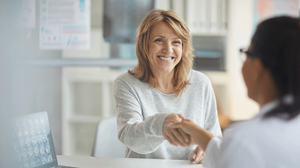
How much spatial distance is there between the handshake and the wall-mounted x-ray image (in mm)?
1305

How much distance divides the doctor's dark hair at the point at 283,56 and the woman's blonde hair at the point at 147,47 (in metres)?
0.58

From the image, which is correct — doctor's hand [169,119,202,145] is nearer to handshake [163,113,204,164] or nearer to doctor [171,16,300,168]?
handshake [163,113,204,164]

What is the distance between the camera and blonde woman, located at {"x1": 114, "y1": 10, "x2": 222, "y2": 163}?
3.51 feet

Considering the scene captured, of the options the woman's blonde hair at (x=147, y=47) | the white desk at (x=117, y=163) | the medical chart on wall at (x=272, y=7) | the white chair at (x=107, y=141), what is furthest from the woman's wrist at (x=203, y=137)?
the medical chart on wall at (x=272, y=7)

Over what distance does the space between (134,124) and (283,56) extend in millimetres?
557

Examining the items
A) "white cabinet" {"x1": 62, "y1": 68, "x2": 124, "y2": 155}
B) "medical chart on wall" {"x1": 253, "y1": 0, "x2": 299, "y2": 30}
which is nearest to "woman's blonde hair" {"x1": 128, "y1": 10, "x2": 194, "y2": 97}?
"white cabinet" {"x1": 62, "y1": 68, "x2": 124, "y2": 155}

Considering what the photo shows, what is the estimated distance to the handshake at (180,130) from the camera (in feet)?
2.31

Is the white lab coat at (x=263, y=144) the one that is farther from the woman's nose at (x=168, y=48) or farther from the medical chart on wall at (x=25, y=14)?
the woman's nose at (x=168, y=48)

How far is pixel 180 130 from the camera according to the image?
2.42ft

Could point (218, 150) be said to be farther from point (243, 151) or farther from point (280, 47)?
point (280, 47)

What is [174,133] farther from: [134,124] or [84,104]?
[84,104]

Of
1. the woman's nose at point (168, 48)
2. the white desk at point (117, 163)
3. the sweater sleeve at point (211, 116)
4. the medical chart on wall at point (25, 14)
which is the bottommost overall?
the white desk at point (117, 163)

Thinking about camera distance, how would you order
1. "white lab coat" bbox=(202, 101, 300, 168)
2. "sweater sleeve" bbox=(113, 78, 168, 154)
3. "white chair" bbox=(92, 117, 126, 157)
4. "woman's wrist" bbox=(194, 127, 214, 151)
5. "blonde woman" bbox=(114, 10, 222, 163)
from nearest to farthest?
"white lab coat" bbox=(202, 101, 300, 168)
"woman's wrist" bbox=(194, 127, 214, 151)
"sweater sleeve" bbox=(113, 78, 168, 154)
"blonde woman" bbox=(114, 10, 222, 163)
"white chair" bbox=(92, 117, 126, 157)

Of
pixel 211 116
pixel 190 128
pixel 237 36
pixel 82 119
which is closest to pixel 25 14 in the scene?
pixel 190 128
